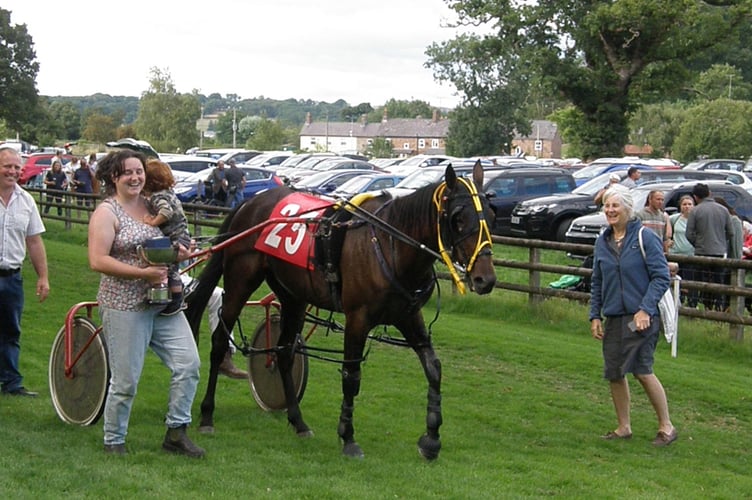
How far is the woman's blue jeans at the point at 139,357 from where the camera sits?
7035 mm

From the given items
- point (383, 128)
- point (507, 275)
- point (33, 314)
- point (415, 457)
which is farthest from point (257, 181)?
point (383, 128)

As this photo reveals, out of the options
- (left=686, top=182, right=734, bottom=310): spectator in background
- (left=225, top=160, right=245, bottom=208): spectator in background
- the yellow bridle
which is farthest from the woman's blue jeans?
(left=225, top=160, right=245, bottom=208): spectator in background

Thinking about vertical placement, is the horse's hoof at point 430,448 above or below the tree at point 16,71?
below

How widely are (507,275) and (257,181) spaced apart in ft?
63.9

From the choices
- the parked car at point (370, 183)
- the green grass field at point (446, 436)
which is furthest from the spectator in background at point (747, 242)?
the parked car at point (370, 183)

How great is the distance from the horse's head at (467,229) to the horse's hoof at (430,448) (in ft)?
3.95

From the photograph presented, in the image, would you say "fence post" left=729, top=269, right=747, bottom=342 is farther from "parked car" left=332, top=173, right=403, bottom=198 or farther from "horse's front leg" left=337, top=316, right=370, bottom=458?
"parked car" left=332, top=173, right=403, bottom=198

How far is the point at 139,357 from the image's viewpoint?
23.3ft

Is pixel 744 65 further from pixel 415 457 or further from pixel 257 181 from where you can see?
pixel 415 457

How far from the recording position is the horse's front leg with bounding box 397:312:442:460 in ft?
25.0

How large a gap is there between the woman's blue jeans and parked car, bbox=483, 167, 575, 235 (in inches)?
819

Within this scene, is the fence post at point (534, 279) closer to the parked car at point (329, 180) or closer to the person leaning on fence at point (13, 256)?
the person leaning on fence at point (13, 256)

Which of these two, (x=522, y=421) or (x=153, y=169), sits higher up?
(x=153, y=169)

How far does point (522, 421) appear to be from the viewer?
9289mm
